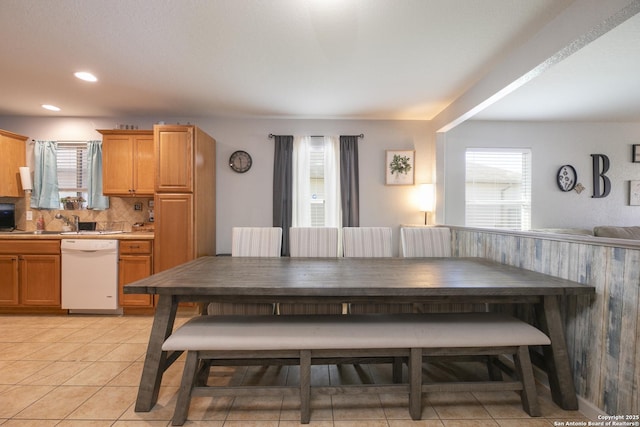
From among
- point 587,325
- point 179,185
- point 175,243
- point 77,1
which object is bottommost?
point 587,325

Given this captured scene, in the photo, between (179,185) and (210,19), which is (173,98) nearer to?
(179,185)

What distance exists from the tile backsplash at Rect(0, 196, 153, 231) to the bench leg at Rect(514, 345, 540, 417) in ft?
13.8

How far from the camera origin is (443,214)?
372 cm

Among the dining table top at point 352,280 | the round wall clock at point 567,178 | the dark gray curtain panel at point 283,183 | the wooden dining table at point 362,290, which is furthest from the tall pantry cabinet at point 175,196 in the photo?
the round wall clock at point 567,178

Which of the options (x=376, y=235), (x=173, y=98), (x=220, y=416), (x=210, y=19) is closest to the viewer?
(x=220, y=416)

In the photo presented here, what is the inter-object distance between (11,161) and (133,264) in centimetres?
217

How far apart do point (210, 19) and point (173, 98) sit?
5.29 feet

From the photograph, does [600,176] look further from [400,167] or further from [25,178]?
[25,178]

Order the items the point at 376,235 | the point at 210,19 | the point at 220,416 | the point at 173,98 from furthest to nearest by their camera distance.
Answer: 1. the point at 173,98
2. the point at 376,235
3. the point at 210,19
4. the point at 220,416

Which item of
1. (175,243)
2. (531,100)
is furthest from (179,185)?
(531,100)

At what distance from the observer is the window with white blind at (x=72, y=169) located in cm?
379

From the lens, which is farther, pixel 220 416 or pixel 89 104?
pixel 89 104

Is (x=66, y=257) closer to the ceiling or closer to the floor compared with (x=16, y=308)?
closer to the ceiling

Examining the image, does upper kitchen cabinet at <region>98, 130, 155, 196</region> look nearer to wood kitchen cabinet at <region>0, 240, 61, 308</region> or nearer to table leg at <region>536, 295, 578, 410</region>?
wood kitchen cabinet at <region>0, 240, 61, 308</region>
